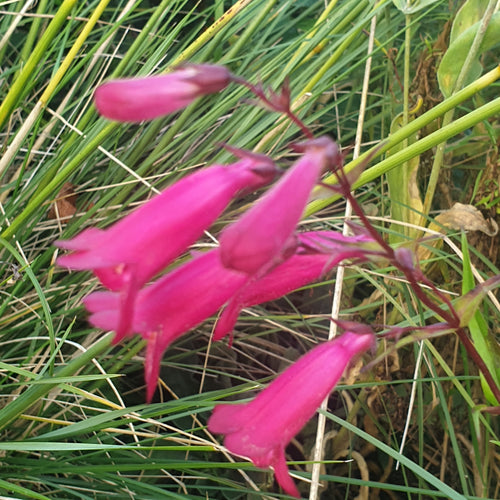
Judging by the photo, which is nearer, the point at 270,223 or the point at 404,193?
the point at 270,223

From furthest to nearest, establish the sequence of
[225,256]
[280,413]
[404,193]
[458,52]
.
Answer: [404,193] < [458,52] < [280,413] < [225,256]

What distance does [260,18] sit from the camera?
1090 millimetres

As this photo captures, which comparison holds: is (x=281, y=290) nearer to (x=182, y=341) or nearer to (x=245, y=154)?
(x=245, y=154)

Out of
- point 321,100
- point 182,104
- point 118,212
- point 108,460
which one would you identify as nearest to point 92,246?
point 182,104

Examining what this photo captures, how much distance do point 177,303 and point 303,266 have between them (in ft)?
0.34

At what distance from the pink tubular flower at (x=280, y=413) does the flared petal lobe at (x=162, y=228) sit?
0.13m

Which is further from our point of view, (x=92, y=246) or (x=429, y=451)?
(x=429, y=451)

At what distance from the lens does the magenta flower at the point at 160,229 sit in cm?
40

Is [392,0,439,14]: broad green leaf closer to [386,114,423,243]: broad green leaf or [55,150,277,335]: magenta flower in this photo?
[386,114,423,243]: broad green leaf

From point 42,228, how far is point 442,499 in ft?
2.37

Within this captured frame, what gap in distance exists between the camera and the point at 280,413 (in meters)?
0.48

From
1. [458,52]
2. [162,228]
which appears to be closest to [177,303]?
[162,228]

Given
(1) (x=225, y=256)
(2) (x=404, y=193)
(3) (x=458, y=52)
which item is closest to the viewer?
(1) (x=225, y=256)

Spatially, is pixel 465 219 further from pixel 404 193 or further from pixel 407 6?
pixel 407 6
